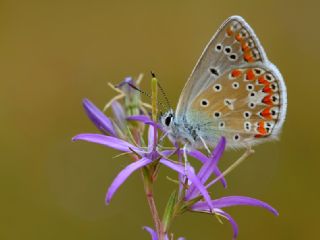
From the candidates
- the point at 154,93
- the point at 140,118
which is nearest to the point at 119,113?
the point at 140,118

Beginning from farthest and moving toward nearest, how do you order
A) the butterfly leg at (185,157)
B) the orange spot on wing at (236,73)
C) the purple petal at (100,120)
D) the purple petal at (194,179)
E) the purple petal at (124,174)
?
the orange spot on wing at (236,73)
the purple petal at (100,120)
the butterfly leg at (185,157)
the purple petal at (194,179)
the purple petal at (124,174)

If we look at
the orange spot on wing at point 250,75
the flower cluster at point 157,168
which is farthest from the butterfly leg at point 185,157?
the orange spot on wing at point 250,75

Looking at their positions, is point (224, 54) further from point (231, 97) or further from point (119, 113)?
point (119, 113)

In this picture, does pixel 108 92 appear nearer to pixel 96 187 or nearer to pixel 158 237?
pixel 96 187

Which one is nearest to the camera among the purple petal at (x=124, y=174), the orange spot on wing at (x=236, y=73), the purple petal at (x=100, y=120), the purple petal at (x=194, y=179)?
the purple petal at (x=124, y=174)

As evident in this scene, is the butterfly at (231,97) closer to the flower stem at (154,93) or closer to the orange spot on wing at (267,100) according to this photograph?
the orange spot on wing at (267,100)

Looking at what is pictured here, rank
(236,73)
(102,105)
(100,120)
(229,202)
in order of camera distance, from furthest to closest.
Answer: (102,105) → (236,73) → (100,120) → (229,202)

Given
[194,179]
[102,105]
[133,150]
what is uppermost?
[102,105]
